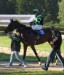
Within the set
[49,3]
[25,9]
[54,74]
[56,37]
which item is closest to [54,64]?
[56,37]

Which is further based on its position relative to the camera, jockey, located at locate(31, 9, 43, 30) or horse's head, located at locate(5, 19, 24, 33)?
jockey, located at locate(31, 9, 43, 30)

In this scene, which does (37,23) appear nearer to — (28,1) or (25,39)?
(25,39)

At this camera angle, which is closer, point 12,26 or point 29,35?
point 12,26

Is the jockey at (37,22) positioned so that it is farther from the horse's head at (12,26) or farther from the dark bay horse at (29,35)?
the horse's head at (12,26)

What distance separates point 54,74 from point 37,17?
4.77 metres

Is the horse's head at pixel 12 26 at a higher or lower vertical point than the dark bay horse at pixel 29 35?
higher

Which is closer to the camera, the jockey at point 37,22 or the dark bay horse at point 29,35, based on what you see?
the dark bay horse at point 29,35

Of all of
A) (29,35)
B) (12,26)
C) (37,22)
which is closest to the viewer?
(12,26)

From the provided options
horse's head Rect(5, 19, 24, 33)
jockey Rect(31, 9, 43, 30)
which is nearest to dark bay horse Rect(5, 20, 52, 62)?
horse's head Rect(5, 19, 24, 33)

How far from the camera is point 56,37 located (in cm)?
1522

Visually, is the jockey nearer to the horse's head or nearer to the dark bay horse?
the dark bay horse

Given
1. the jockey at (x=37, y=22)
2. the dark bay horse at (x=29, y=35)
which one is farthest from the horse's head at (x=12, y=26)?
the jockey at (x=37, y=22)

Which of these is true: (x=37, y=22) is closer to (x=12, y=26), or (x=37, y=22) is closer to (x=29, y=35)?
(x=29, y=35)

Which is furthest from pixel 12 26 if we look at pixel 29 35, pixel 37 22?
pixel 37 22
